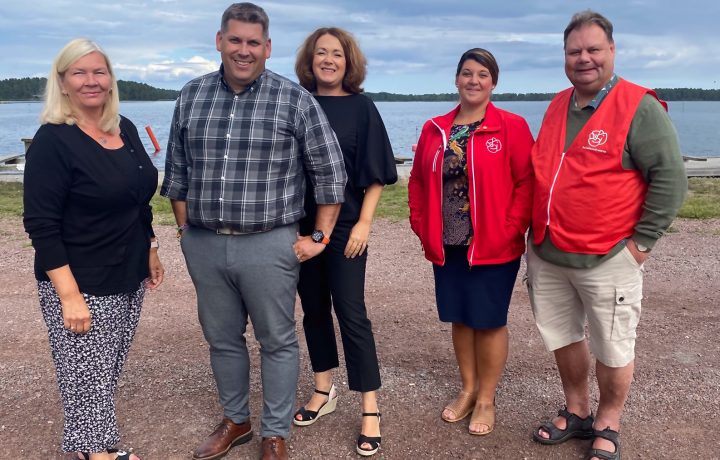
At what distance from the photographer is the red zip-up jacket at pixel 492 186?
318cm

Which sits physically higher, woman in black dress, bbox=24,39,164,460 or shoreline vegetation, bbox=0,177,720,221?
woman in black dress, bbox=24,39,164,460

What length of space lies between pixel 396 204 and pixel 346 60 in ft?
24.8

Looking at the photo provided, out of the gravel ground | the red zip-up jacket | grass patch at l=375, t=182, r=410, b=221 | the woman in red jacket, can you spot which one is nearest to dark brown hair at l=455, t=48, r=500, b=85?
the woman in red jacket

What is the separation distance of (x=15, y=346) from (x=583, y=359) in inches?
156

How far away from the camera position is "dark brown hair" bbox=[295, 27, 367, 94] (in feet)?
10.5

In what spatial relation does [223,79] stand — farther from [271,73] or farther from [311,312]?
[311,312]

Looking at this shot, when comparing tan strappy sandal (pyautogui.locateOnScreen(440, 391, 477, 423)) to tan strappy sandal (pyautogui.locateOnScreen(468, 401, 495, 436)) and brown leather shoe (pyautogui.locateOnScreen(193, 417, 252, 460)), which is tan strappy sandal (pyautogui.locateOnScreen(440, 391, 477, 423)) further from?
brown leather shoe (pyautogui.locateOnScreen(193, 417, 252, 460))

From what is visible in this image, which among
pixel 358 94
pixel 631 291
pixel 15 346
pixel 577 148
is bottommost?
pixel 15 346

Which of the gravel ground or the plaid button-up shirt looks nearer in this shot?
the plaid button-up shirt

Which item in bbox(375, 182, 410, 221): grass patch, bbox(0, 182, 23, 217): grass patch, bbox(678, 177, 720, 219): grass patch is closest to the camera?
bbox(678, 177, 720, 219): grass patch

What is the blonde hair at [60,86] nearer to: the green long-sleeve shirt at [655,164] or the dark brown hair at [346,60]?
the dark brown hair at [346,60]

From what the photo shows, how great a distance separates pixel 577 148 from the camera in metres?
2.94

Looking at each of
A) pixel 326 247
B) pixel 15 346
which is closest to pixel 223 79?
pixel 326 247

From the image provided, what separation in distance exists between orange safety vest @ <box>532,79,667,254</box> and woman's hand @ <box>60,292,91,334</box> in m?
2.09
